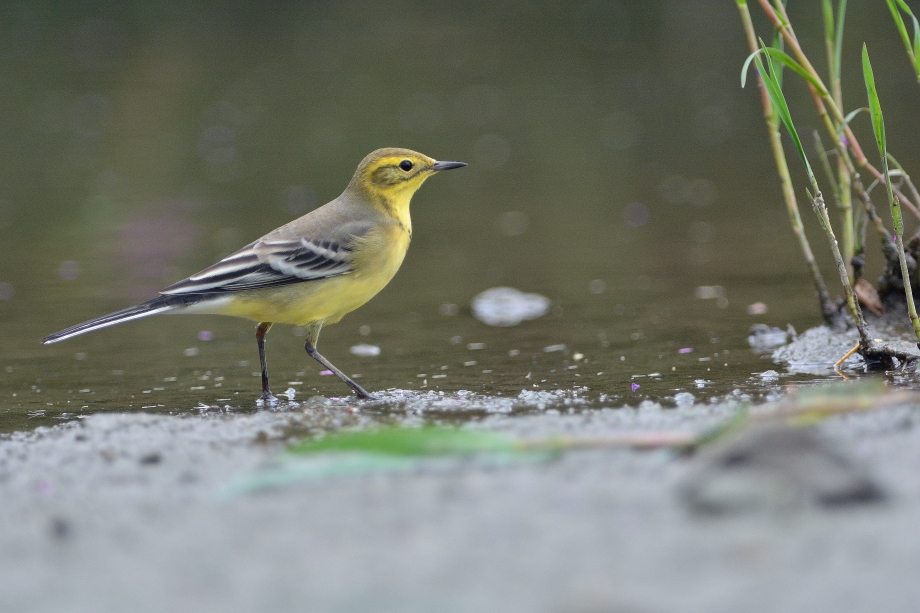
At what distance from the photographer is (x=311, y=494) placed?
11.5 feet

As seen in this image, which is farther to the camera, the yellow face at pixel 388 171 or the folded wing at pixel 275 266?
the yellow face at pixel 388 171

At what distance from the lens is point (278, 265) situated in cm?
649

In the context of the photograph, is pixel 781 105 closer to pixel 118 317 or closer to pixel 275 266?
pixel 275 266

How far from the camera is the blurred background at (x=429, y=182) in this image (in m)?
7.60

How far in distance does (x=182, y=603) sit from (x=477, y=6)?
32451 mm

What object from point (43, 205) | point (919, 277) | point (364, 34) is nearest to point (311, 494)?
point (919, 277)

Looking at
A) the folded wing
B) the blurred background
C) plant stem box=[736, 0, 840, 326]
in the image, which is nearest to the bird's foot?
the blurred background

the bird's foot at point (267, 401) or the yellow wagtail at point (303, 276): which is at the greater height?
the yellow wagtail at point (303, 276)

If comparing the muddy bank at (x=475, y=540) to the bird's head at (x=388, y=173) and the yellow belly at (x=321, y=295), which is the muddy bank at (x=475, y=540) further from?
the bird's head at (x=388, y=173)

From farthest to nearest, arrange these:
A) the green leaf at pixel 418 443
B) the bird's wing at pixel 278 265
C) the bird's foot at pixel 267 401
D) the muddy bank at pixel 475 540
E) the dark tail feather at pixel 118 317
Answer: the bird's wing at pixel 278 265 < the bird's foot at pixel 267 401 < the dark tail feather at pixel 118 317 < the green leaf at pixel 418 443 < the muddy bank at pixel 475 540

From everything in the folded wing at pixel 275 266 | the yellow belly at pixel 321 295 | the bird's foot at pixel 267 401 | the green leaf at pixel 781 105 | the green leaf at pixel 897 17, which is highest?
the green leaf at pixel 897 17

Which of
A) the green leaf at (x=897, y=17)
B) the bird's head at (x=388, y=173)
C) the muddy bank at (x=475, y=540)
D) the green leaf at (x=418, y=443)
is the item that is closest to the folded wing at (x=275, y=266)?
the bird's head at (x=388, y=173)

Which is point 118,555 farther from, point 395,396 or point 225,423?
point 395,396

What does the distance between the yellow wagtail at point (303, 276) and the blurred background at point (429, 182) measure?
55 cm
